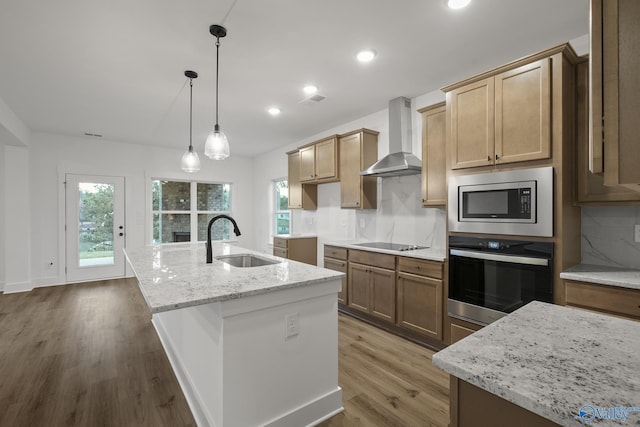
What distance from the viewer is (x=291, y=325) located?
5.68ft

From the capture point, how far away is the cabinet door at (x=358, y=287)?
3.46 metres

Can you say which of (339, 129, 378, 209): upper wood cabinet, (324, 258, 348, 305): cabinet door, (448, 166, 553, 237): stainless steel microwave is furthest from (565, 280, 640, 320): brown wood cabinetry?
(339, 129, 378, 209): upper wood cabinet

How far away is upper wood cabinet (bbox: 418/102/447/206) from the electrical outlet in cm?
192

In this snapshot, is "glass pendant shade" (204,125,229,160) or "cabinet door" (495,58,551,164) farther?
"glass pendant shade" (204,125,229,160)

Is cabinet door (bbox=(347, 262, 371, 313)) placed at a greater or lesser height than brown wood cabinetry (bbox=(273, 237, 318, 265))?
lesser

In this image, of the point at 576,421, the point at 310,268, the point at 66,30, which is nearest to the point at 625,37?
the point at 576,421

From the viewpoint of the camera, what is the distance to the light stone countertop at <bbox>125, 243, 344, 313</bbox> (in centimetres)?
137

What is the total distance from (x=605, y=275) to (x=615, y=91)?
1940 millimetres

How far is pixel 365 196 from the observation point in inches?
156

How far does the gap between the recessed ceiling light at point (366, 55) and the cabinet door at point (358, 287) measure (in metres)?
2.12

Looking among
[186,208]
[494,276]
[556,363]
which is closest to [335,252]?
[494,276]

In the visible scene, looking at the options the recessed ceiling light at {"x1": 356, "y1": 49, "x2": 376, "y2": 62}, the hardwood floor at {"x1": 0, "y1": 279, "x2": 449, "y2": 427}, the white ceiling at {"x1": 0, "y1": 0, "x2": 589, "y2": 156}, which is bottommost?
the hardwood floor at {"x1": 0, "y1": 279, "x2": 449, "y2": 427}

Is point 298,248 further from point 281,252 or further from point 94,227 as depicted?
point 94,227

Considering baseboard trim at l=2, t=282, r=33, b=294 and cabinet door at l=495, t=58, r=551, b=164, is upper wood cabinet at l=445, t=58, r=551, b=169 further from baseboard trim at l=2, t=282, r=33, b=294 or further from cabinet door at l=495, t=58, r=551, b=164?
baseboard trim at l=2, t=282, r=33, b=294
